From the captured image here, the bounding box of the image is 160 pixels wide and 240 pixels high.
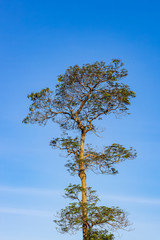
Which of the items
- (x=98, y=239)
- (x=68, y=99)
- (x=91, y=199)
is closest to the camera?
(x=98, y=239)

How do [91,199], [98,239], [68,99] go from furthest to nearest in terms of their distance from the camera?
[68,99] < [91,199] < [98,239]

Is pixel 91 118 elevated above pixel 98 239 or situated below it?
above

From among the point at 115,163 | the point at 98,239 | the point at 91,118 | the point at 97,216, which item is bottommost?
the point at 98,239

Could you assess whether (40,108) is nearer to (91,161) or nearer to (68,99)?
(68,99)

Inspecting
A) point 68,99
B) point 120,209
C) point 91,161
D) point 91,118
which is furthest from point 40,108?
point 120,209

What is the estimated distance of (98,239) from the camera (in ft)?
37.1

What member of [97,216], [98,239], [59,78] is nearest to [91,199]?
[97,216]

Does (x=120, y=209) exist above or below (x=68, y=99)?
Answer: below

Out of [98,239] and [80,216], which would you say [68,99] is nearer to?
[80,216]

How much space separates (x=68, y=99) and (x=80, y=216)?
196 inches

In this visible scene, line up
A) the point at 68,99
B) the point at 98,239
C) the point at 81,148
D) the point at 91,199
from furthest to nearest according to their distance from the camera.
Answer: the point at 68,99
the point at 81,148
the point at 91,199
the point at 98,239

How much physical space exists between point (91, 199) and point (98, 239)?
149 centimetres

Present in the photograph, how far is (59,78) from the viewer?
14.1m

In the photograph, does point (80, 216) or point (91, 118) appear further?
point (91, 118)
